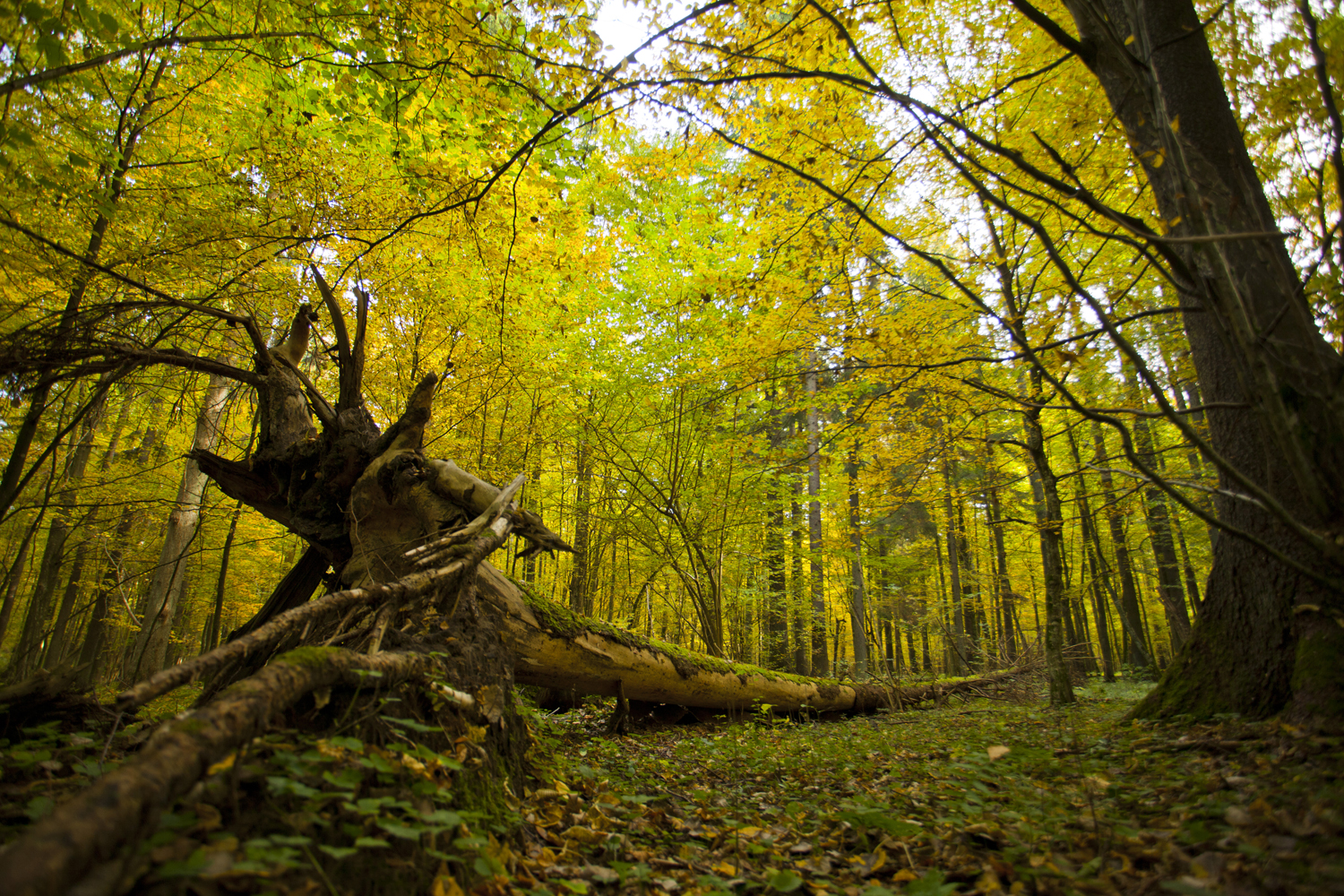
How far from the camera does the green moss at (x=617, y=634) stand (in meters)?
4.49

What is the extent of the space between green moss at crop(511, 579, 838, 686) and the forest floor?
98 centimetres

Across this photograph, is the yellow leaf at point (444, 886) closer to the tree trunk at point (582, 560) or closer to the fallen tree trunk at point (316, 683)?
the fallen tree trunk at point (316, 683)

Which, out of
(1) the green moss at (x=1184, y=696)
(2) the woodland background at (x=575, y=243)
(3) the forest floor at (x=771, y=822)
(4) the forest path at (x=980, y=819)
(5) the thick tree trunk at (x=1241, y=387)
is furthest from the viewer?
(2) the woodland background at (x=575, y=243)

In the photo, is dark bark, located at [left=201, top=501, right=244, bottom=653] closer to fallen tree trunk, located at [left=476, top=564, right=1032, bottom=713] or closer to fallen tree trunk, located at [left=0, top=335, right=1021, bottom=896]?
fallen tree trunk, located at [left=0, top=335, right=1021, bottom=896]

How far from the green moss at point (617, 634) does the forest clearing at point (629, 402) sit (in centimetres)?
7

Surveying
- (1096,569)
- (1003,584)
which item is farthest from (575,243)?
(1003,584)

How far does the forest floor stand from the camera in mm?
1424

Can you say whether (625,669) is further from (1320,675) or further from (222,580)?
(222,580)

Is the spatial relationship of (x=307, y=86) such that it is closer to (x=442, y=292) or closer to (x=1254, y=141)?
(x=442, y=292)

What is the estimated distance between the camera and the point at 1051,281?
21.5 feet

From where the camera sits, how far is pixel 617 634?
5.04 metres

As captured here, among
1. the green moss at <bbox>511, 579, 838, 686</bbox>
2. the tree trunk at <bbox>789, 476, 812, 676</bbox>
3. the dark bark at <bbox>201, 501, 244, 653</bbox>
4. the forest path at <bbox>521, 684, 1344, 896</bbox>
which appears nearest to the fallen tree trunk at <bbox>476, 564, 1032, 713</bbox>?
the green moss at <bbox>511, 579, 838, 686</bbox>

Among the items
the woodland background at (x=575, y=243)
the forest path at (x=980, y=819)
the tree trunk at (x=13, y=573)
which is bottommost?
the forest path at (x=980, y=819)

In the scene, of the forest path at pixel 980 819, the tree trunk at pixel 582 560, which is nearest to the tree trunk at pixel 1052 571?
the forest path at pixel 980 819
